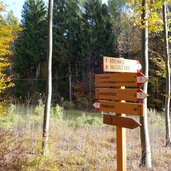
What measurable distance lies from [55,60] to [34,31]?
3.86 m

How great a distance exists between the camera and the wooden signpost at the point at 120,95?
470 cm

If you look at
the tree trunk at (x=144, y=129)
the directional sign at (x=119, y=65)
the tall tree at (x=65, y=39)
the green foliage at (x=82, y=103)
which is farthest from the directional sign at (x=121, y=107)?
the tall tree at (x=65, y=39)

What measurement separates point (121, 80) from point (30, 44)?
2931 cm

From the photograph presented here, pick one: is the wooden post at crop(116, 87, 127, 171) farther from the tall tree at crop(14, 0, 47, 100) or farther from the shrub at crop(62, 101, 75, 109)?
the tall tree at crop(14, 0, 47, 100)

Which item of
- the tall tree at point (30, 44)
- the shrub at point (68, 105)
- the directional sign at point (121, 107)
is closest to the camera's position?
the directional sign at point (121, 107)

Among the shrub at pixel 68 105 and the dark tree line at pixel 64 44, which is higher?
the dark tree line at pixel 64 44

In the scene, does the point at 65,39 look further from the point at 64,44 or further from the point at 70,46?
the point at 70,46

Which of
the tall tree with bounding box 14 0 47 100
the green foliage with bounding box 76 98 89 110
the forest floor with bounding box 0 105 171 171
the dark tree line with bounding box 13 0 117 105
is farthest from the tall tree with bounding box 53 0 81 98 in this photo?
the forest floor with bounding box 0 105 171 171

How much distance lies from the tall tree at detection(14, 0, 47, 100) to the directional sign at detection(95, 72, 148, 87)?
28.1 m

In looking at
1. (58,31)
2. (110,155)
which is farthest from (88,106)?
(110,155)

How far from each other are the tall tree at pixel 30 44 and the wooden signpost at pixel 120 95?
28179 millimetres

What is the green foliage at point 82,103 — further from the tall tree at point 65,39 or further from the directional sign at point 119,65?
the directional sign at point 119,65

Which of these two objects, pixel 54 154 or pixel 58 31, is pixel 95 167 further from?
pixel 58 31

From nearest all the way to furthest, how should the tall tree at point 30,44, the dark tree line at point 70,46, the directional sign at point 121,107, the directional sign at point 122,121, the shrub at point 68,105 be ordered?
the directional sign at point 121,107, the directional sign at point 122,121, the shrub at point 68,105, the dark tree line at point 70,46, the tall tree at point 30,44
